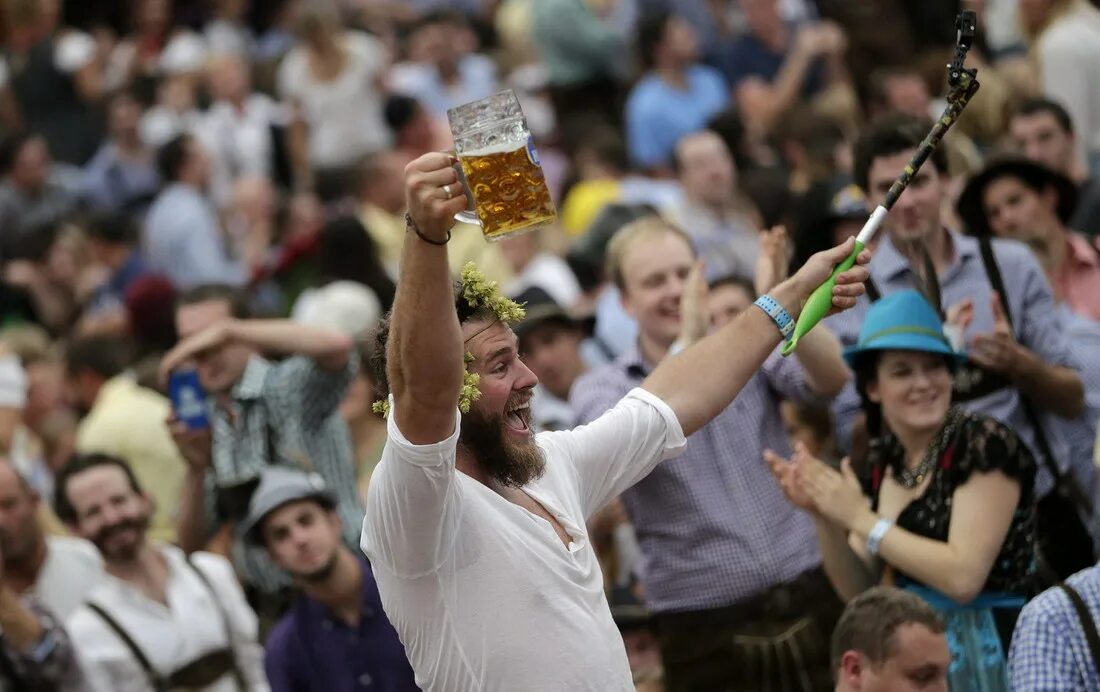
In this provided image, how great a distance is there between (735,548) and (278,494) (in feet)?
5.91

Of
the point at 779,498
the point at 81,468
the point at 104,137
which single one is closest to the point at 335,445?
Answer: the point at 81,468

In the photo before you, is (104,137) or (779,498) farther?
(104,137)

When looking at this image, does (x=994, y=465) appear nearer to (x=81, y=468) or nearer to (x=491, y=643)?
(x=491, y=643)

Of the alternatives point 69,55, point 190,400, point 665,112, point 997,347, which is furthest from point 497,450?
point 69,55

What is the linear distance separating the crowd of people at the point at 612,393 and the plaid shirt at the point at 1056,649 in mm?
10

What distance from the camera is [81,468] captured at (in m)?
7.88

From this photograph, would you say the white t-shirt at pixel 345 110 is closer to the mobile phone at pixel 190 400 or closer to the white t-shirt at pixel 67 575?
the white t-shirt at pixel 67 575

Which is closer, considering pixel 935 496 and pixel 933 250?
pixel 935 496

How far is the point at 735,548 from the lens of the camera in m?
6.38

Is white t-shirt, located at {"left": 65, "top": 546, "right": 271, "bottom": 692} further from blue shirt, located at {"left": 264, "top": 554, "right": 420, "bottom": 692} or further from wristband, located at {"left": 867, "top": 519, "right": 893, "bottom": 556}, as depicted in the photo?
wristband, located at {"left": 867, "top": 519, "right": 893, "bottom": 556}

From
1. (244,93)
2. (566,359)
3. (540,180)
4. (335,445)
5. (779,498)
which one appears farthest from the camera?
(244,93)

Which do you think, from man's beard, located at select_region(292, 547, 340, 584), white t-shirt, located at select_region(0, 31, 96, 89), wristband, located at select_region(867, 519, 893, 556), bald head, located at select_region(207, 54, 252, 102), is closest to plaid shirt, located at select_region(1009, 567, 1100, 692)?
wristband, located at select_region(867, 519, 893, 556)

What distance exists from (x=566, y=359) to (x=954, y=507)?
9.68 ft

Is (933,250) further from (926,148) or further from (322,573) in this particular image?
(322,573)
